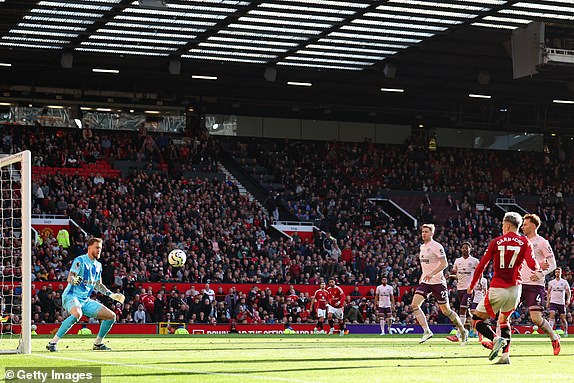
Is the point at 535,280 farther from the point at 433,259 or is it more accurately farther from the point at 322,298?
the point at 322,298

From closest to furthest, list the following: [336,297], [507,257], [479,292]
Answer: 1. [507,257]
2. [479,292]
3. [336,297]

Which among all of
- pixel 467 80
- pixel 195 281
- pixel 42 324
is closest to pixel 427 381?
pixel 42 324

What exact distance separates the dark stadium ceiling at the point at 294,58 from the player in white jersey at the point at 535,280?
17182 millimetres

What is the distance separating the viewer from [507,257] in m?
14.9

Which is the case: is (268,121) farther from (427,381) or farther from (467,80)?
(427,381)

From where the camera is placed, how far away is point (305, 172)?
2101 inches

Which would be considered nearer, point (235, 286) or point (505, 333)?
point (505, 333)

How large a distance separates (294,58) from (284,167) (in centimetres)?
943

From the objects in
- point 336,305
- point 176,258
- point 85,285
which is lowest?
point 336,305

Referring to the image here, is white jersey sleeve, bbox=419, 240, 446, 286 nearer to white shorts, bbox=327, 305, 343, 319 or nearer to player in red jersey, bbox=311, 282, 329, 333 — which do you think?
player in red jersey, bbox=311, 282, 329, 333

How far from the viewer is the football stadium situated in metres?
32.2

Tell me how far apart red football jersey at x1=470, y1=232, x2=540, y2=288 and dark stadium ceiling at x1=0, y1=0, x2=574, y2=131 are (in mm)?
20914

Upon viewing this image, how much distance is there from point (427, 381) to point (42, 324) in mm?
22172

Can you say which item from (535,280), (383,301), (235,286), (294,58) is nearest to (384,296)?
(383,301)
